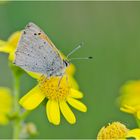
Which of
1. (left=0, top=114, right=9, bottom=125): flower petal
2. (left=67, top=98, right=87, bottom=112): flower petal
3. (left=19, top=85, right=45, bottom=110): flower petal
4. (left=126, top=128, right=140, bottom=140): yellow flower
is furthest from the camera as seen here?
A: (left=0, top=114, right=9, bottom=125): flower petal

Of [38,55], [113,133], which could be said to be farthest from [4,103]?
[113,133]

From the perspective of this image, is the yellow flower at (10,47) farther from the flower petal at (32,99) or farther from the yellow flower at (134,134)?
the yellow flower at (134,134)

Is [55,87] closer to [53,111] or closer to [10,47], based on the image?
[53,111]

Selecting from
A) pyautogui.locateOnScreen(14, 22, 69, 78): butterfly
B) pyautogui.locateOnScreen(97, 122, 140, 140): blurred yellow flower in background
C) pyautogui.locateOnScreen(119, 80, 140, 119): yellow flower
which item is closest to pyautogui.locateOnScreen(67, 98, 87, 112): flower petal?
pyautogui.locateOnScreen(14, 22, 69, 78): butterfly

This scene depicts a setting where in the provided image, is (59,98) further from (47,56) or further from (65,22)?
(65,22)

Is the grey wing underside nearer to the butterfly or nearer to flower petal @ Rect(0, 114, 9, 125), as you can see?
the butterfly

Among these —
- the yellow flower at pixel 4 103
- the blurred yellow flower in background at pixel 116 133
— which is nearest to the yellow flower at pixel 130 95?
the yellow flower at pixel 4 103
